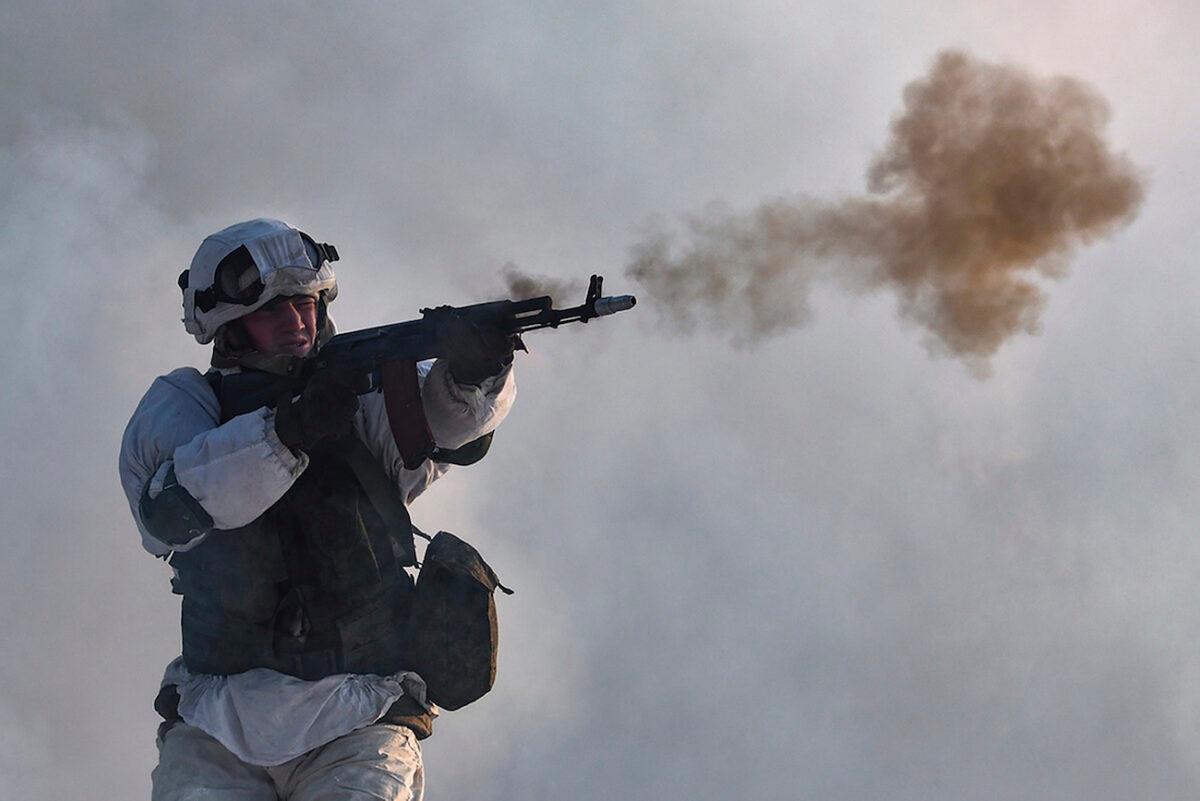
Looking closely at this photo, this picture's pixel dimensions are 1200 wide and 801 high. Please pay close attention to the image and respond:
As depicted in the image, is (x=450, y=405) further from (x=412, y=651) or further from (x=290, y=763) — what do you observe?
(x=290, y=763)

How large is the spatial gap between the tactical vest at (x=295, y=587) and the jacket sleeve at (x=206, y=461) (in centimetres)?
32

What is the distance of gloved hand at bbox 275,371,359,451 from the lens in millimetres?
9750

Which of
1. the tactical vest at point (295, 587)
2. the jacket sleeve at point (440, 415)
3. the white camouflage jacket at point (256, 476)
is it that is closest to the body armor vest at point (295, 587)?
the tactical vest at point (295, 587)

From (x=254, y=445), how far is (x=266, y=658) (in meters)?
1.57

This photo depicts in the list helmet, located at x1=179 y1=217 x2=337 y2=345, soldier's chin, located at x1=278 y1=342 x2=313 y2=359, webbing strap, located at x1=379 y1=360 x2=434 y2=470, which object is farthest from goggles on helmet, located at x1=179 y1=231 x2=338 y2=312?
webbing strap, located at x1=379 y1=360 x2=434 y2=470

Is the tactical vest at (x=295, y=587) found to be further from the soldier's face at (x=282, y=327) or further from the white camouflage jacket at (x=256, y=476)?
the soldier's face at (x=282, y=327)

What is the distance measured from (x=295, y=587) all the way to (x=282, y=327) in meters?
1.75

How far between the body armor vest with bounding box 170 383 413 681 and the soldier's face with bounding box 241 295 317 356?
0.77 m

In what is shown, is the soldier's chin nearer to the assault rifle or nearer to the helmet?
the assault rifle

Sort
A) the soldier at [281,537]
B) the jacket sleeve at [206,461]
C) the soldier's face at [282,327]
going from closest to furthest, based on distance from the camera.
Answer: the jacket sleeve at [206,461]
the soldier at [281,537]
the soldier's face at [282,327]

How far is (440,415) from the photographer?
35.2 ft

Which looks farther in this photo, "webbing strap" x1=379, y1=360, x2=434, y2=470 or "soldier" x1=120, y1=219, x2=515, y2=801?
"webbing strap" x1=379, y1=360, x2=434, y2=470

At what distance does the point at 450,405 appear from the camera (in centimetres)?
1069

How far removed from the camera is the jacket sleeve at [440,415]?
421 inches
